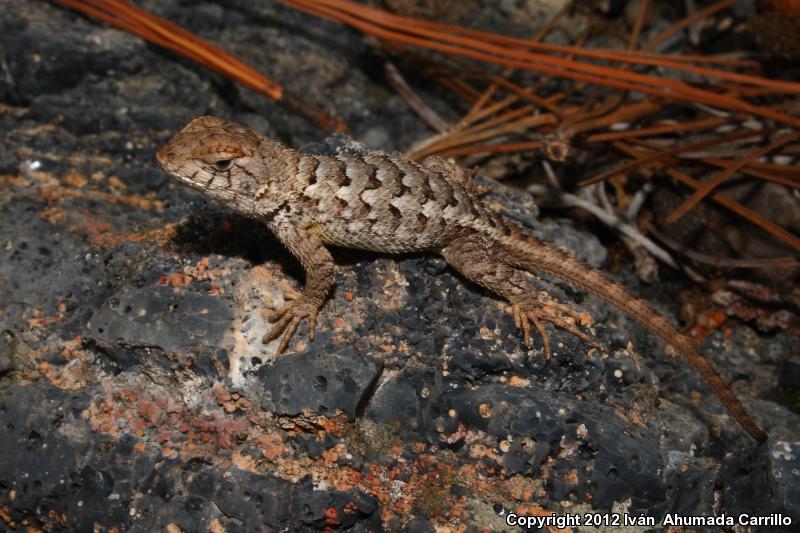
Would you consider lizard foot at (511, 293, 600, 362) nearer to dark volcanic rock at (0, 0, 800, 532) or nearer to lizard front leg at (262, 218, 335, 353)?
dark volcanic rock at (0, 0, 800, 532)

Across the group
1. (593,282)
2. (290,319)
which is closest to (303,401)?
(290,319)

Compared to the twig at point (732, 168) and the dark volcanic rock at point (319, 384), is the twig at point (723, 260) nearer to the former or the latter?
the twig at point (732, 168)

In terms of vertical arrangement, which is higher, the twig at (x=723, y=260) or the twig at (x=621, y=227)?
the twig at (x=723, y=260)

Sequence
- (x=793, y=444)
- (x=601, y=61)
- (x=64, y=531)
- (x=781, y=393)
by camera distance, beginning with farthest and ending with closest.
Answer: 1. (x=601, y=61)
2. (x=781, y=393)
3. (x=793, y=444)
4. (x=64, y=531)

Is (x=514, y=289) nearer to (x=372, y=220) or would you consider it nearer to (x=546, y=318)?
(x=546, y=318)

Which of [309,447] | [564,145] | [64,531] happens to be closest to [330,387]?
[309,447]

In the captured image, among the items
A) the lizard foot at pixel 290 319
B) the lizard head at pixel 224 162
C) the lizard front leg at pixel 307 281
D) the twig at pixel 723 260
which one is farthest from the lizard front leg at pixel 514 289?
the twig at pixel 723 260

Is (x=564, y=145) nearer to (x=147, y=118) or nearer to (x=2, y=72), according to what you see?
(x=147, y=118)
